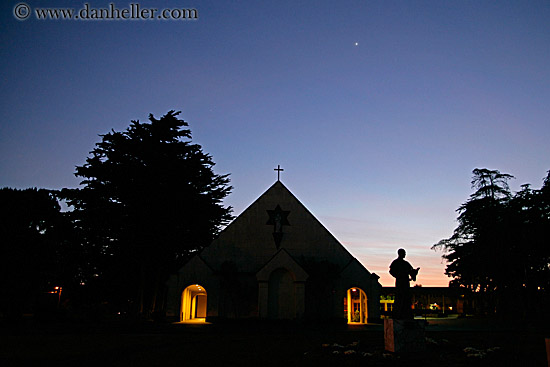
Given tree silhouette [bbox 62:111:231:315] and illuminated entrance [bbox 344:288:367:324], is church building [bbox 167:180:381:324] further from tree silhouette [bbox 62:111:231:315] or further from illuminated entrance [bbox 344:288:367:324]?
tree silhouette [bbox 62:111:231:315]

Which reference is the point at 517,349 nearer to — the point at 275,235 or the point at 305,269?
the point at 305,269

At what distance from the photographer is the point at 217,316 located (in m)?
27.6

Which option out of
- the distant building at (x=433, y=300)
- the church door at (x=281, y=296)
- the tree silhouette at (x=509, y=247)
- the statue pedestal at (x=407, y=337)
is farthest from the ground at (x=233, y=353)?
the distant building at (x=433, y=300)

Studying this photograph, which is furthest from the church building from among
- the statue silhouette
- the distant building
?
the distant building

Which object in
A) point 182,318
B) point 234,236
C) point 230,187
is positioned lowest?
point 182,318

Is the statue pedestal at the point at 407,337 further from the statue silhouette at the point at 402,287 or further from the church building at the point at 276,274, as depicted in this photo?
the church building at the point at 276,274

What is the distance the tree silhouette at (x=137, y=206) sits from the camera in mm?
31172

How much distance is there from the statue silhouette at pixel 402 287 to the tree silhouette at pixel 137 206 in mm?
22016

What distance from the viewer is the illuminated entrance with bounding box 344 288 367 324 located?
94.8 feet

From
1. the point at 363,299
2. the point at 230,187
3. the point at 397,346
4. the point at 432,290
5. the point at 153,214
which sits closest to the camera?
the point at 397,346

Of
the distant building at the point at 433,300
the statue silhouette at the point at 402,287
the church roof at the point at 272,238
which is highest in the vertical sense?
the church roof at the point at 272,238

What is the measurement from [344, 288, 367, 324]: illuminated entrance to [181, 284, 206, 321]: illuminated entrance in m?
10.3

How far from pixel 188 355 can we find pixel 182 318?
1683cm

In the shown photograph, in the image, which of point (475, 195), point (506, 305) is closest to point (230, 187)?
point (475, 195)
